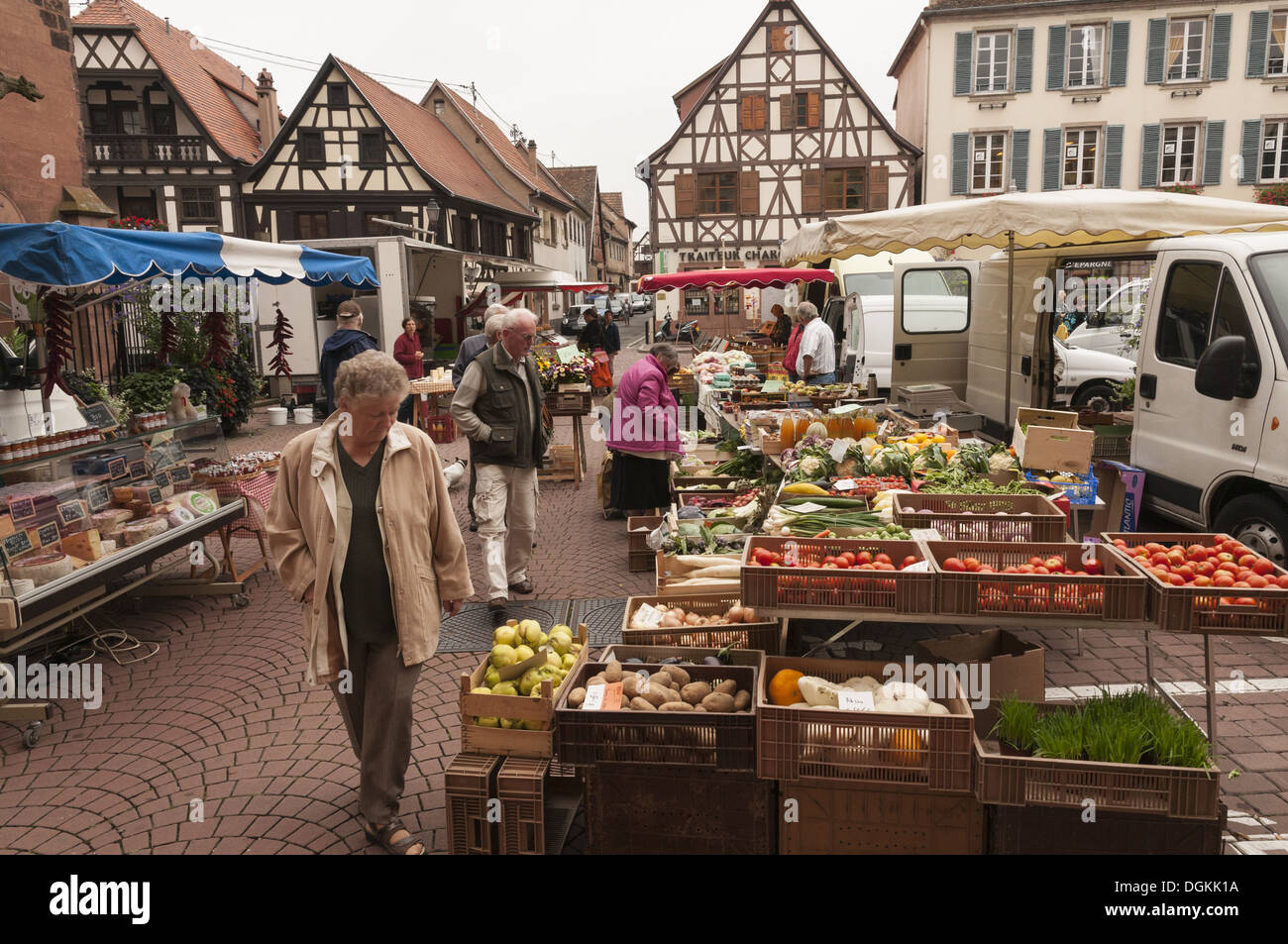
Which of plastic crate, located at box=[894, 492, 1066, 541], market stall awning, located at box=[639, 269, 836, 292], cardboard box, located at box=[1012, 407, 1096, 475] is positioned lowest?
plastic crate, located at box=[894, 492, 1066, 541]

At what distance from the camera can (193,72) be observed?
2855 cm

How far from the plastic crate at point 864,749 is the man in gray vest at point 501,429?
3502 mm

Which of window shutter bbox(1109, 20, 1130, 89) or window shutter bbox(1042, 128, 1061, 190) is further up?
window shutter bbox(1109, 20, 1130, 89)

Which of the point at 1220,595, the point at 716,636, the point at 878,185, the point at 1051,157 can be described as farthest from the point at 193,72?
the point at 1220,595

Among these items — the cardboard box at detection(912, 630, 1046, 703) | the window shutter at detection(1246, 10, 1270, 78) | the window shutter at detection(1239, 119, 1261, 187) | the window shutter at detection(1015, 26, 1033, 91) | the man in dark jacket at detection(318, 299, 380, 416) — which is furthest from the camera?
the window shutter at detection(1015, 26, 1033, 91)

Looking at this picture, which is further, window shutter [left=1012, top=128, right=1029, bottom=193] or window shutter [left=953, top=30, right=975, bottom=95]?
window shutter [left=1012, top=128, right=1029, bottom=193]

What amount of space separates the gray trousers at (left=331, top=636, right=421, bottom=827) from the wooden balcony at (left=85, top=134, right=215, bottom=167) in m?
28.5

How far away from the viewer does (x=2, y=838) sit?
3930 mm

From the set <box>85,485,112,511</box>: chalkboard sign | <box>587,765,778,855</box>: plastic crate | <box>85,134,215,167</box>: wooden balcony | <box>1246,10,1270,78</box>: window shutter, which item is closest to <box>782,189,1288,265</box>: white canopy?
<box>587,765,778,855</box>: plastic crate

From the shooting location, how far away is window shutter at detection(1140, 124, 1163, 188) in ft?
95.1

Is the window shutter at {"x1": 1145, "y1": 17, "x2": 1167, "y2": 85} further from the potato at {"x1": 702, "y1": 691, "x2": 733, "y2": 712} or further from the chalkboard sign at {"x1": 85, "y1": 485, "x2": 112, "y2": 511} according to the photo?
the potato at {"x1": 702, "y1": 691, "x2": 733, "y2": 712}
